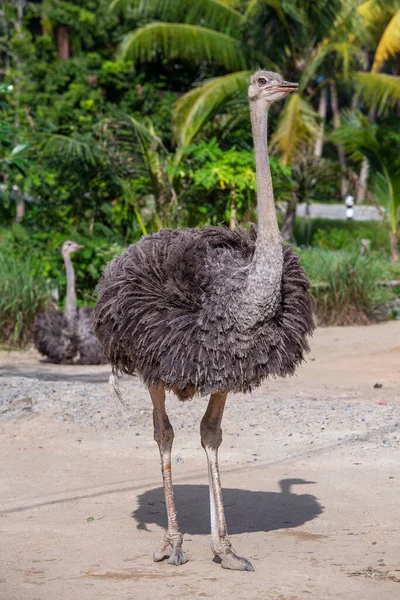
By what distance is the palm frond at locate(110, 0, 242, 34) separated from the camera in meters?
20.3

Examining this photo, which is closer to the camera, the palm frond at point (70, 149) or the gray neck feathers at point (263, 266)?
the gray neck feathers at point (263, 266)

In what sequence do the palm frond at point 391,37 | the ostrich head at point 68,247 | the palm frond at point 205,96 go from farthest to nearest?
the palm frond at point 391,37
the palm frond at point 205,96
the ostrich head at point 68,247

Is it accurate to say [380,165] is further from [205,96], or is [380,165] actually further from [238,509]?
[238,509]

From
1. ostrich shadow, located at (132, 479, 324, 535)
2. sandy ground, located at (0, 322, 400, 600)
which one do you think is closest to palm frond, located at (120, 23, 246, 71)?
sandy ground, located at (0, 322, 400, 600)

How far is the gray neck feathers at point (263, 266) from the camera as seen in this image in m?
4.71

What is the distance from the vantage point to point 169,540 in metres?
5.17

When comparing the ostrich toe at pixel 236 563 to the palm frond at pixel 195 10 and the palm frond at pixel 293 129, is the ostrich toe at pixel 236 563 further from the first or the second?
the palm frond at pixel 195 10

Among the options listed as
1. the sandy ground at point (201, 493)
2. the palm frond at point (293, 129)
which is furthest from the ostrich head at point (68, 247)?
the palm frond at point (293, 129)

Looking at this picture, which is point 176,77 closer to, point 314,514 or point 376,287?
point 376,287

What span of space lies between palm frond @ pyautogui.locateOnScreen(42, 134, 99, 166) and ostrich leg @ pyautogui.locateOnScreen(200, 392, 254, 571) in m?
8.80

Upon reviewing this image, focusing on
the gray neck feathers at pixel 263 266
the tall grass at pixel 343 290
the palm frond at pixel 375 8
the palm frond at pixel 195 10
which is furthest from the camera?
the palm frond at pixel 375 8

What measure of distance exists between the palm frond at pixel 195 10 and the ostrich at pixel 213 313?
15.7 meters

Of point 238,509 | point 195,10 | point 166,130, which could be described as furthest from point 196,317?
point 195,10

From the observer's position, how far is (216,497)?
5152mm
